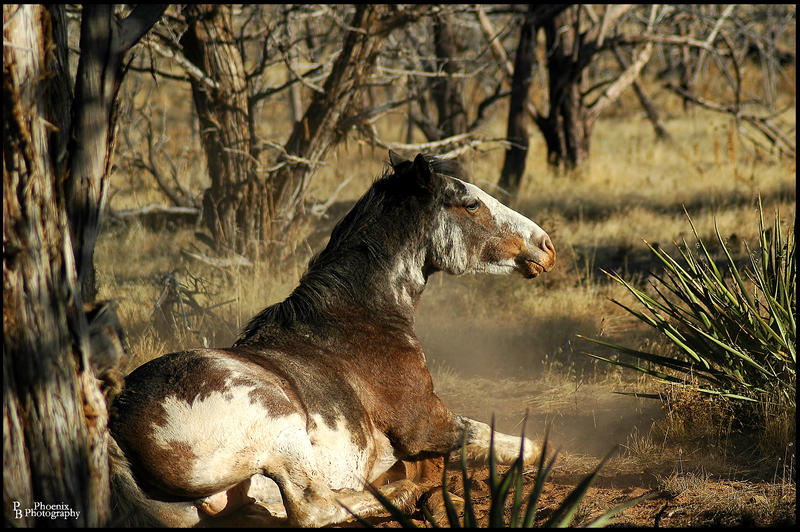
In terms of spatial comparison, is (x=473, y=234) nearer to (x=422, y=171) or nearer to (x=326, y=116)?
(x=422, y=171)

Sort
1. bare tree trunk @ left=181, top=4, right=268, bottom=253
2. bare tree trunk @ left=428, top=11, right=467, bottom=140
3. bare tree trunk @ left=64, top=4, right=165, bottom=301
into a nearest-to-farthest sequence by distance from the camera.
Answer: bare tree trunk @ left=64, top=4, right=165, bottom=301 → bare tree trunk @ left=181, top=4, right=268, bottom=253 → bare tree trunk @ left=428, top=11, right=467, bottom=140

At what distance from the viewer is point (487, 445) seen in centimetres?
431

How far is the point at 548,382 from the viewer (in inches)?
239

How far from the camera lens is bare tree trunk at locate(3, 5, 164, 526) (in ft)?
8.63

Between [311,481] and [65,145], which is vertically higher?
[65,145]

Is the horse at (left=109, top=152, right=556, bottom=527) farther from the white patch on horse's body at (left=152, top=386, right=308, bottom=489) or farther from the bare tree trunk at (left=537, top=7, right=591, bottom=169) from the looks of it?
the bare tree trunk at (left=537, top=7, right=591, bottom=169)

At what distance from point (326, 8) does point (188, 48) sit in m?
2.28

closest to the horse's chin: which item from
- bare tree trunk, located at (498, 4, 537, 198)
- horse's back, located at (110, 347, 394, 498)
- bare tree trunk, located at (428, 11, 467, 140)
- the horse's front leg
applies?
the horse's front leg

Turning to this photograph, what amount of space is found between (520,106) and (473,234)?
934 cm

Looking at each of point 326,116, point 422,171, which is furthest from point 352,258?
point 326,116

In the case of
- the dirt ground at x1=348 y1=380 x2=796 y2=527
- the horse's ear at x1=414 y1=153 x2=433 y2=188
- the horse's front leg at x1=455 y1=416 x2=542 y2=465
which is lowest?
the dirt ground at x1=348 y1=380 x2=796 y2=527

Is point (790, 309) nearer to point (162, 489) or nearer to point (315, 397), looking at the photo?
point (315, 397)

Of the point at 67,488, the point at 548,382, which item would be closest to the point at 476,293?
the point at 548,382

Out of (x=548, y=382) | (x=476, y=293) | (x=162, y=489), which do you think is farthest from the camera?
(x=476, y=293)
